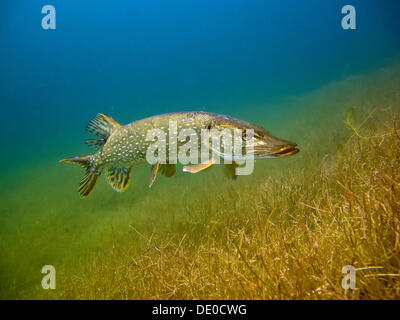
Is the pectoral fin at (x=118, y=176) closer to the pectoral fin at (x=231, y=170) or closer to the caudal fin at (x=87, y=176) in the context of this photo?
the caudal fin at (x=87, y=176)

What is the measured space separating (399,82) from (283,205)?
1031 centimetres

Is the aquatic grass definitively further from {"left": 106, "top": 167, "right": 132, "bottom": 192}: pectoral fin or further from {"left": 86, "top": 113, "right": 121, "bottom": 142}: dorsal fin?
{"left": 86, "top": 113, "right": 121, "bottom": 142}: dorsal fin

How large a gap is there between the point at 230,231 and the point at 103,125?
2.22 meters

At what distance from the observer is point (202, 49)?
6819 centimetres

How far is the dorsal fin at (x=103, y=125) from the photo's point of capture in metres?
2.99

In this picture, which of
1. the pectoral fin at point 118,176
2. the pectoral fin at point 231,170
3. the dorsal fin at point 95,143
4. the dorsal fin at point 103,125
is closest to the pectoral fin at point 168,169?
the pectoral fin at point 118,176

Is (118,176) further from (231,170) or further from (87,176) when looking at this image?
(231,170)

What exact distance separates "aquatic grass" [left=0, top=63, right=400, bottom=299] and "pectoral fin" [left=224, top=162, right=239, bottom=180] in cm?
48

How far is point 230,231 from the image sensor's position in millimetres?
2344

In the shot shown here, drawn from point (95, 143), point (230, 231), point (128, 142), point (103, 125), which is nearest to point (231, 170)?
point (230, 231)

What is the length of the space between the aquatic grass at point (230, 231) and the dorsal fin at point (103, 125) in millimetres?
1319

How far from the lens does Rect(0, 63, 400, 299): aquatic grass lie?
3.93 feet

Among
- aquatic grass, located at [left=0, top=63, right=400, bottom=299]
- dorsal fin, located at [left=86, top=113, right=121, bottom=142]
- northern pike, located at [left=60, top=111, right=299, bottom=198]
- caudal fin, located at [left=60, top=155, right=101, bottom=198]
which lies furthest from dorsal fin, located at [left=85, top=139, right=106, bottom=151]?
aquatic grass, located at [left=0, top=63, right=400, bottom=299]
